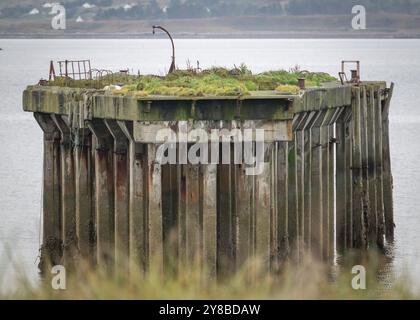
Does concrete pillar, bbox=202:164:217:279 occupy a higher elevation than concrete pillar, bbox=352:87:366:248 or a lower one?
higher

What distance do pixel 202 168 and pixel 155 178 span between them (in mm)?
825

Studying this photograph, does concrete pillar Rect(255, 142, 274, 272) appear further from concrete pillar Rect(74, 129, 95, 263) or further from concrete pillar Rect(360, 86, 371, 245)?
concrete pillar Rect(360, 86, 371, 245)

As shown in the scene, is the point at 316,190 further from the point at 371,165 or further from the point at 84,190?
the point at 371,165

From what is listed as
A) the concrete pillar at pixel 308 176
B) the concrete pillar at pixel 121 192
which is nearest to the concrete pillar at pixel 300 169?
the concrete pillar at pixel 308 176

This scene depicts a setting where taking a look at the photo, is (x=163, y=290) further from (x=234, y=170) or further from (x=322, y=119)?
(x=322, y=119)

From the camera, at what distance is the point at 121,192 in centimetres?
3309

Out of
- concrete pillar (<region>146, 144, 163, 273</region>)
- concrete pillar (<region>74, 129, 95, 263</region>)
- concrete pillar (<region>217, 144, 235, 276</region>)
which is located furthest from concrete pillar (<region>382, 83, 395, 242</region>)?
concrete pillar (<region>146, 144, 163, 273</region>)

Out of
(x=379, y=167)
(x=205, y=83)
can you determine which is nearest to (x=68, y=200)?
(x=205, y=83)

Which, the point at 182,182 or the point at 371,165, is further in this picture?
the point at 371,165

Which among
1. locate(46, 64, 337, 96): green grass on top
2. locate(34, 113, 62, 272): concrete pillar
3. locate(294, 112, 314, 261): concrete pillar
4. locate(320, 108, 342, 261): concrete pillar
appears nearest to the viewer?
locate(46, 64, 337, 96): green grass on top

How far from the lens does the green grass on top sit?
32.4 m

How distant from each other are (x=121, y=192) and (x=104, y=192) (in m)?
0.92

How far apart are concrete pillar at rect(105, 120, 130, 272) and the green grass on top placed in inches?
32.0

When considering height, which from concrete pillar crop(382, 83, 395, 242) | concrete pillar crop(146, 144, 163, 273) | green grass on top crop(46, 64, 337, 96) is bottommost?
concrete pillar crop(382, 83, 395, 242)
